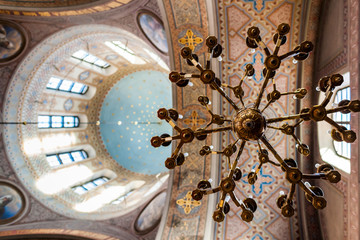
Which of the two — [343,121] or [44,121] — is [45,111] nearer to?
[44,121]

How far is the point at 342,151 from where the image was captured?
5.32 m

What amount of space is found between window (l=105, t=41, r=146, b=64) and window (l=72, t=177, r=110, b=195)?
5579 millimetres

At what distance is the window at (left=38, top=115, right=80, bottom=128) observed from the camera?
8845 millimetres

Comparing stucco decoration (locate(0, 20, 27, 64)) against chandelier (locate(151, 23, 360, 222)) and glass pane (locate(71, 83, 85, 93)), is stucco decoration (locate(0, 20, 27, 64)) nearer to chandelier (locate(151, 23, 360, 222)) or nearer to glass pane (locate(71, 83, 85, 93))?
glass pane (locate(71, 83, 85, 93))

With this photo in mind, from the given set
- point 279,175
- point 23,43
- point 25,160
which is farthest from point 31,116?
point 279,175

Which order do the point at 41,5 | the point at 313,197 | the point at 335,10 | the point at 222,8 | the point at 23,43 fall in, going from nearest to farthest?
the point at 313,197 < the point at 335,10 < the point at 222,8 < the point at 41,5 < the point at 23,43

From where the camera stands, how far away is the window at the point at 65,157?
29.2 ft

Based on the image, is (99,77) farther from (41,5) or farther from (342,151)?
(342,151)

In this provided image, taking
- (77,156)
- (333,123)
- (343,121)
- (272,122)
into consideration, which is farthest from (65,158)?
(343,121)

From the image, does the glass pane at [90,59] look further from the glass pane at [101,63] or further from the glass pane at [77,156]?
the glass pane at [77,156]

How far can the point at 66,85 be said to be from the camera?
9867mm

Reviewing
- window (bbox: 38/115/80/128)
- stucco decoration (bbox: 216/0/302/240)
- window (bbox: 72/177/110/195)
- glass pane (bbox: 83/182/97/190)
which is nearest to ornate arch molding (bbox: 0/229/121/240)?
window (bbox: 72/177/110/195)

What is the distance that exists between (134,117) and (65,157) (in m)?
3.59

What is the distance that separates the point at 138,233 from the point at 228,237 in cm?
287
